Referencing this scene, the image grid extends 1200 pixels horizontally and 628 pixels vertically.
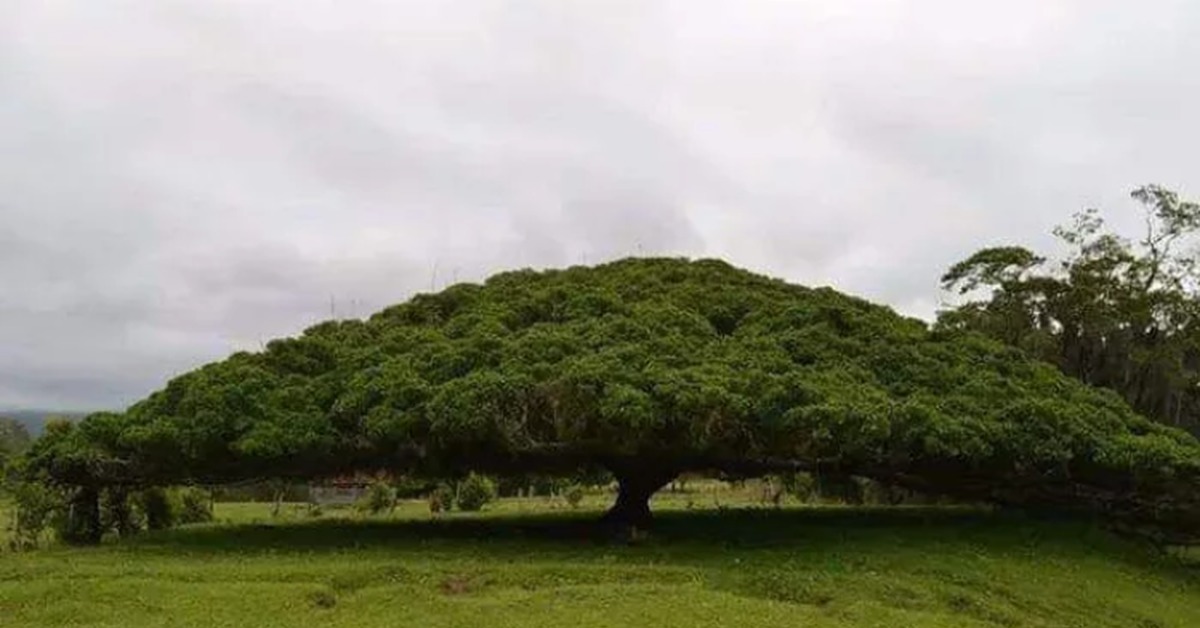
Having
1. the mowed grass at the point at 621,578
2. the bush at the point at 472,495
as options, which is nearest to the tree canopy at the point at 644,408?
the mowed grass at the point at 621,578

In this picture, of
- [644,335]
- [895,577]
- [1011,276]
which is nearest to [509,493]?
[1011,276]

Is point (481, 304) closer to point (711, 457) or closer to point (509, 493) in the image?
point (711, 457)

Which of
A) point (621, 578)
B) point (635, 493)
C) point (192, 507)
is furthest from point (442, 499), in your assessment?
point (621, 578)

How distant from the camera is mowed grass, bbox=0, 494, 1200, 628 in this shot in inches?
584

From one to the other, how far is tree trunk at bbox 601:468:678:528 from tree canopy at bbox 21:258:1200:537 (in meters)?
0.07

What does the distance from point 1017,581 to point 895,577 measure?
222cm

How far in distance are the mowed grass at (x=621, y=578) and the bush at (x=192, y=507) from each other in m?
5.11

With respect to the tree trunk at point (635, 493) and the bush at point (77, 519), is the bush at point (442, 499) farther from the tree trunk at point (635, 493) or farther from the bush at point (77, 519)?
the bush at point (77, 519)

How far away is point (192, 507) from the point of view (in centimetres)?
3050

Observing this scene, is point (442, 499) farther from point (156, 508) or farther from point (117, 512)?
point (117, 512)

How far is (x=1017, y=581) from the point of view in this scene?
1805cm

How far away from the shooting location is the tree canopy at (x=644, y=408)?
19172mm

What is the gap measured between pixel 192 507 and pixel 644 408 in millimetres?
17559

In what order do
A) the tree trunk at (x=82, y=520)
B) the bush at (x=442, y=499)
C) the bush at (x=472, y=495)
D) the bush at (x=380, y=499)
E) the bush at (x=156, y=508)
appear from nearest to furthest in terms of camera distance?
the tree trunk at (x=82, y=520), the bush at (x=156, y=508), the bush at (x=380, y=499), the bush at (x=442, y=499), the bush at (x=472, y=495)
